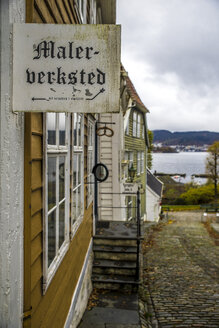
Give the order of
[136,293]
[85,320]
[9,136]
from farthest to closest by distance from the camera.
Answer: [136,293], [85,320], [9,136]

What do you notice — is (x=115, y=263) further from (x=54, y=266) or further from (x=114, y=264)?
(x=54, y=266)

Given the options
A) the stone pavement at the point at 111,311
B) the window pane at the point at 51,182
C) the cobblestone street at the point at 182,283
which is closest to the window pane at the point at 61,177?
the window pane at the point at 51,182

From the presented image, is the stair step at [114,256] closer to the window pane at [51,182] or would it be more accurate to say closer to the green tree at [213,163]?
the window pane at [51,182]

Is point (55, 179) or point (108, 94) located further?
point (55, 179)

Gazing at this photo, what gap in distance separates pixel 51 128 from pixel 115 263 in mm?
5542

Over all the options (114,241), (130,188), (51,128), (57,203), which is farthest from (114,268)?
(51,128)

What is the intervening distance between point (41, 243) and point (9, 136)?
1.19 metres

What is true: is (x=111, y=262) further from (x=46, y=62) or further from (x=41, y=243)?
(x=46, y=62)

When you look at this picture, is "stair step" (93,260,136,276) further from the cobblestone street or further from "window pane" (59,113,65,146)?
"window pane" (59,113,65,146)

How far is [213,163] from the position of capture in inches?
1672

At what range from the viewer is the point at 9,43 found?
6.36ft

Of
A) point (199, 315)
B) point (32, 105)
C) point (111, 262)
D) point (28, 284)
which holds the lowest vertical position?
point (199, 315)

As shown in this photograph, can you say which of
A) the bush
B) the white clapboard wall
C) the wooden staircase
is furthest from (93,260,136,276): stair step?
the bush

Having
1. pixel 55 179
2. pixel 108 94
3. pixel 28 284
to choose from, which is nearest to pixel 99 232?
pixel 55 179
